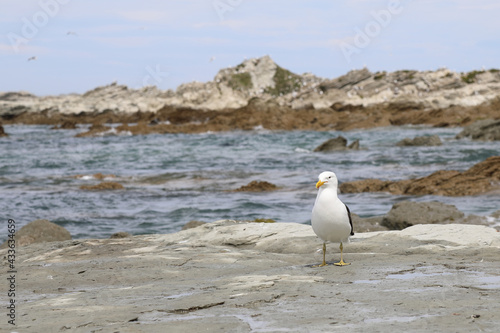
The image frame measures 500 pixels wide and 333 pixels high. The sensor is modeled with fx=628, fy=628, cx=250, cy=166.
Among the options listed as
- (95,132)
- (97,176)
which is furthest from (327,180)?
(95,132)

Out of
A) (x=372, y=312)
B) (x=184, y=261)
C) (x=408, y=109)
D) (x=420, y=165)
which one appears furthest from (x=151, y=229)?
(x=408, y=109)

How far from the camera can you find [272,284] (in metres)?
5.37

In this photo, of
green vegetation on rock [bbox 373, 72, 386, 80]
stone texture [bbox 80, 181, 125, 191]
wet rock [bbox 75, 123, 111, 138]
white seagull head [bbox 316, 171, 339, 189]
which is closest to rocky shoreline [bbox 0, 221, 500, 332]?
white seagull head [bbox 316, 171, 339, 189]

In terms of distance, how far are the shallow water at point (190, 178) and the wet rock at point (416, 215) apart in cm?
224

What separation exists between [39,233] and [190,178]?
11796 mm

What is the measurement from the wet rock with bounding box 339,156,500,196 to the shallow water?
2.07 feet

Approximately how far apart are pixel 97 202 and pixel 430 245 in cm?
1153

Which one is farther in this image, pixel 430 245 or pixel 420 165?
pixel 420 165

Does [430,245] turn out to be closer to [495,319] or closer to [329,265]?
[329,265]

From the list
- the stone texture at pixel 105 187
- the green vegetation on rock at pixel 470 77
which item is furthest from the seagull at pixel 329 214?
the green vegetation on rock at pixel 470 77

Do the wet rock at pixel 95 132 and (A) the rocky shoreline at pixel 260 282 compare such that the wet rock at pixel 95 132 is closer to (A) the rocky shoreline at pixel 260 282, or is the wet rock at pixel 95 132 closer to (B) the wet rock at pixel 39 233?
(B) the wet rock at pixel 39 233

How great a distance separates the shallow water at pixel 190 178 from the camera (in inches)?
584

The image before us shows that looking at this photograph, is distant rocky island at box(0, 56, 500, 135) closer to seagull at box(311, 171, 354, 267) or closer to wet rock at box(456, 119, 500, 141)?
wet rock at box(456, 119, 500, 141)

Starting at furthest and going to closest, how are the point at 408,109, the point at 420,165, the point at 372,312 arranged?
the point at 408,109
the point at 420,165
the point at 372,312
